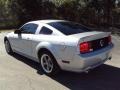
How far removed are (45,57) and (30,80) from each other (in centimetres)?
79

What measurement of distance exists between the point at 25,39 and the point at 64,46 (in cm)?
201

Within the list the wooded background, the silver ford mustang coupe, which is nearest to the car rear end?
the silver ford mustang coupe

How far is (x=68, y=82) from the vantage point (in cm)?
614

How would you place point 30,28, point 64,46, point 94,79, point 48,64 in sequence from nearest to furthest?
point 64,46
point 94,79
point 48,64
point 30,28

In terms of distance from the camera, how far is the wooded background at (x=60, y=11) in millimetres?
18844

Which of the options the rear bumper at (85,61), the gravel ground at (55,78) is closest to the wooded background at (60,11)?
the gravel ground at (55,78)

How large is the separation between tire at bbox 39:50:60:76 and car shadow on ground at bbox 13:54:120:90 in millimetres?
196

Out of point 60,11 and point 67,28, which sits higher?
point 67,28

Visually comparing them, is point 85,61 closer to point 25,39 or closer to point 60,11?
point 25,39

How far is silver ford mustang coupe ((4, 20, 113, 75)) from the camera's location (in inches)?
227

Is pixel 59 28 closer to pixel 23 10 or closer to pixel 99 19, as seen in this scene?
pixel 23 10

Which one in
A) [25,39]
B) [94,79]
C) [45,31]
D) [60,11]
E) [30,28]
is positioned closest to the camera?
[94,79]

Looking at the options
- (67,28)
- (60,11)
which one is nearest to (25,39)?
(67,28)

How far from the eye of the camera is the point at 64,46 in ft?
19.4
